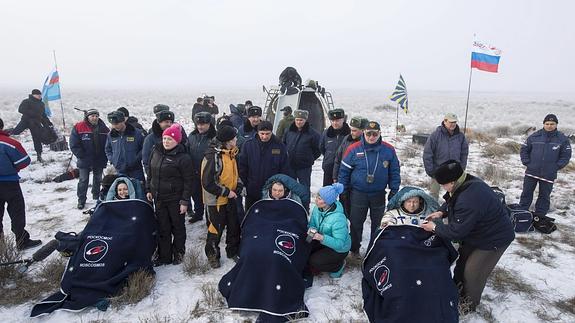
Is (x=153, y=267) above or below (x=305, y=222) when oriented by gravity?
below

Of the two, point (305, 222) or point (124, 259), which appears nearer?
point (124, 259)

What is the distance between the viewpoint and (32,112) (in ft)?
32.9

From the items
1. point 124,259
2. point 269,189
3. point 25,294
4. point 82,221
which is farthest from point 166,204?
point 82,221

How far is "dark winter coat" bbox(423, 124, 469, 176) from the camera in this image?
230 inches

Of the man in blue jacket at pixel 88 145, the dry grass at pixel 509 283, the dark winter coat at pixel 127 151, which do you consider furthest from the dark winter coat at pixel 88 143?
the dry grass at pixel 509 283

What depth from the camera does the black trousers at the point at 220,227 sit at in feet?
15.3

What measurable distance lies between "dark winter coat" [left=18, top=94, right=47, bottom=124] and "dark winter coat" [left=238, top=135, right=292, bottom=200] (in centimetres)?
864

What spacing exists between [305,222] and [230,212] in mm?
1091

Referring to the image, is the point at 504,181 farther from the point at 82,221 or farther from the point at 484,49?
the point at 82,221

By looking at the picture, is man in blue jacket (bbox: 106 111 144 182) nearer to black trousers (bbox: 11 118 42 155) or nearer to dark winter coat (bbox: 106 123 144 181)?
dark winter coat (bbox: 106 123 144 181)

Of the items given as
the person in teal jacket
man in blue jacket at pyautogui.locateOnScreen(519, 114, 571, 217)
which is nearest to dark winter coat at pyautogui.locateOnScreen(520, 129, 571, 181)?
man in blue jacket at pyautogui.locateOnScreen(519, 114, 571, 217)

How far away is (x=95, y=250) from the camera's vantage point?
13.0 feet

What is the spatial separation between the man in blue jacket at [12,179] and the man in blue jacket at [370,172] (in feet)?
15.3

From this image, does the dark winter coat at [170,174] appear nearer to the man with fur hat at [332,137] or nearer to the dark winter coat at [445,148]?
the man with fur hat at [332,137]
